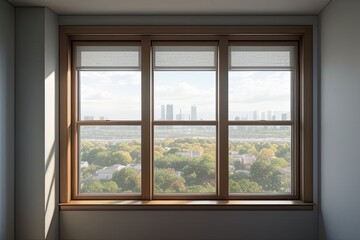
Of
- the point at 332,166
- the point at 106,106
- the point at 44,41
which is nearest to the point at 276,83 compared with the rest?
the point at 332,166

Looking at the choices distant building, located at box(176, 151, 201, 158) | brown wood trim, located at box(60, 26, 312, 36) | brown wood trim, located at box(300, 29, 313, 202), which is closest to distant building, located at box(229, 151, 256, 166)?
distant building, located at box(176, 151, 201, 158)

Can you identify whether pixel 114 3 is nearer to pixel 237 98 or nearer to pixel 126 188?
pixel 237 98

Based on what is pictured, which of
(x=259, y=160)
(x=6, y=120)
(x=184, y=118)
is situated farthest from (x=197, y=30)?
(x=6, y=120)

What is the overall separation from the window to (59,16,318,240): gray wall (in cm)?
19

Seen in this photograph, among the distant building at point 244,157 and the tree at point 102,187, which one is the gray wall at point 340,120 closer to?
the distant building at point 244,157

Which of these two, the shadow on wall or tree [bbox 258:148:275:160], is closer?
the shadow on wall

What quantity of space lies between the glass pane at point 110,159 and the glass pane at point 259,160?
1.11m

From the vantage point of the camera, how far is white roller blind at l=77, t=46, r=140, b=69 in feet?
16.0

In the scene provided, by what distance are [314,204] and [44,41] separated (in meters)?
3.40

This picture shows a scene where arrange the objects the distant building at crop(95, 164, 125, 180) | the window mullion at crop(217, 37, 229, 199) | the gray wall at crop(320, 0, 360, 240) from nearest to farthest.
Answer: the gray wall at crop(320, 0, 360, 240), the window mullion at crop(217, 37, 229, 199), the distant building at crop(95, 164, 125, 180)

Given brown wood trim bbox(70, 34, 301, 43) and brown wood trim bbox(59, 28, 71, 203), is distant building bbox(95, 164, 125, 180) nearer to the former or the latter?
brown wood trim bbox(59, 28, 71, 203)

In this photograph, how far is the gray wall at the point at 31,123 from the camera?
4.39m

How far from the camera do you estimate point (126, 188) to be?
490 cm

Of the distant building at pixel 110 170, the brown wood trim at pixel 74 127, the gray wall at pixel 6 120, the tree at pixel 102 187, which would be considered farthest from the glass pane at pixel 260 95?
the gray wall at pixel 6 120
